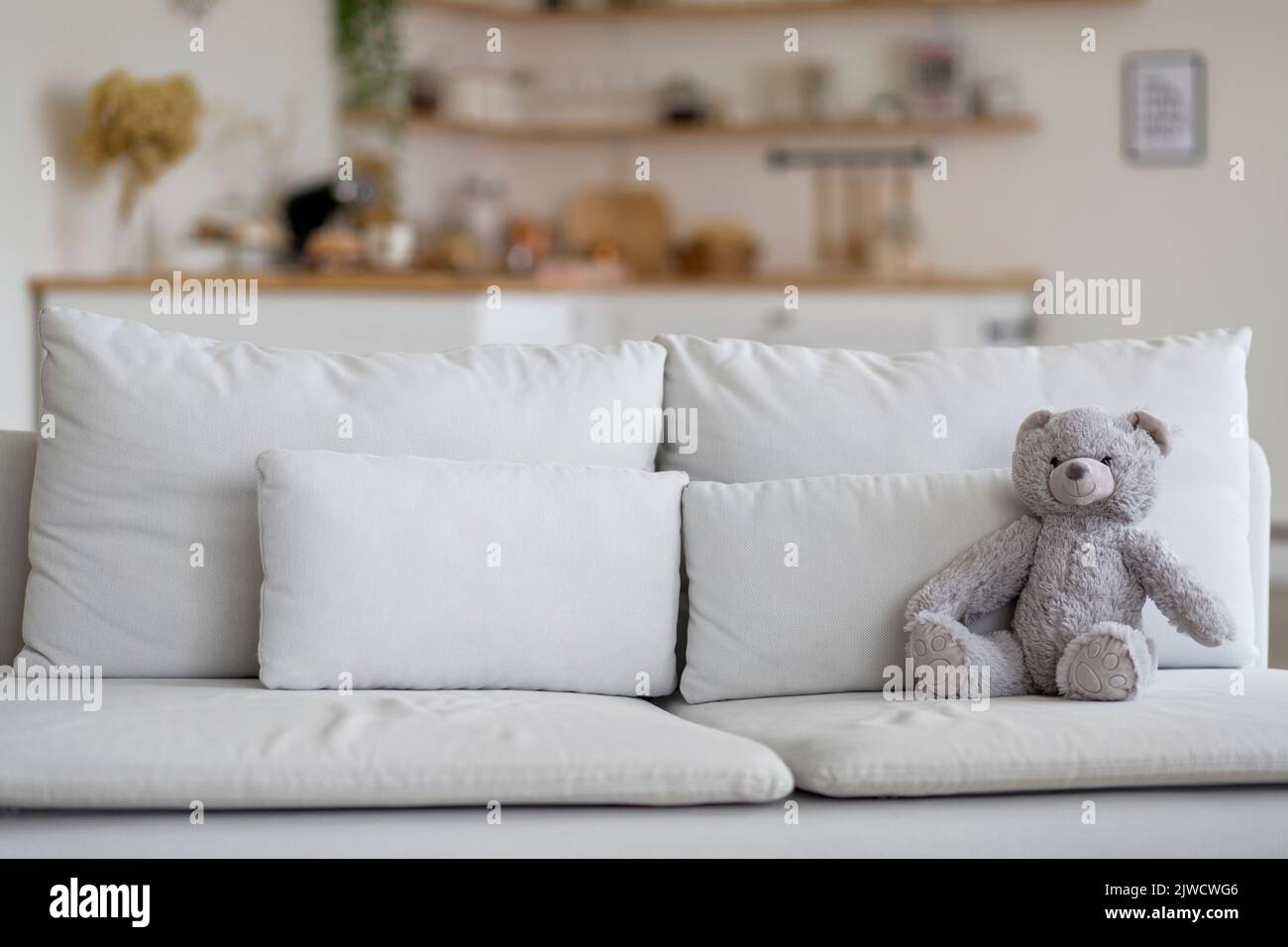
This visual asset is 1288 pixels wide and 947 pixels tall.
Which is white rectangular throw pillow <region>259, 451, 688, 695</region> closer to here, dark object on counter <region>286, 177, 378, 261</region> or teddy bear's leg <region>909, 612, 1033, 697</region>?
teddy bear's leg <region>909, 612, 1033, 697</region>

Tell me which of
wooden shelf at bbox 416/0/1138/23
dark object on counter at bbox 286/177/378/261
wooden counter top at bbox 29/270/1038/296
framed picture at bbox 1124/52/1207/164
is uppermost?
wooden shelf at bbox 416/0/1138/23

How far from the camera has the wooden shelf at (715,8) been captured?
18.9ft

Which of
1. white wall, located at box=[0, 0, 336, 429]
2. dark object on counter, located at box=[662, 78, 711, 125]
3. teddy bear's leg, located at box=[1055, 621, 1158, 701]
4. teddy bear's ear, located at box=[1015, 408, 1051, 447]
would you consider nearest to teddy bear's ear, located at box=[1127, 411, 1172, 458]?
teddy bear's ear, located at box=[1015, 408, 1051, 447]

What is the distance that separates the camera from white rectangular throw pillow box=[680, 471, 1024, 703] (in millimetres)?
1982

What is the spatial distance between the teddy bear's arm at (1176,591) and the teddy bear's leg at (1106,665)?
80mm

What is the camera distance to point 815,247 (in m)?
6.10

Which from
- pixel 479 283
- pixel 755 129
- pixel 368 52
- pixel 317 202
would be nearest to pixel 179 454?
pixel 479 283

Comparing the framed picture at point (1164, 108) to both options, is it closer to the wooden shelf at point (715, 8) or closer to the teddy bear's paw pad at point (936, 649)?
the wooden shelf at point (715, 8)

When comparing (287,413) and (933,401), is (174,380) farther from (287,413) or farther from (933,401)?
(933,401)

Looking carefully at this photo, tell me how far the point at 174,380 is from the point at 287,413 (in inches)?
6.2

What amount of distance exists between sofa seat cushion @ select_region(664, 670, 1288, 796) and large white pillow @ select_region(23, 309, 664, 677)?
1.98ft

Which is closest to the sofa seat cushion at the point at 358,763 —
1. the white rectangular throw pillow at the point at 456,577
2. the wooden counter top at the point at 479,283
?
the white rectangular throw pillow at the point at 456,577

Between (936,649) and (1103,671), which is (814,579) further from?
(1103,671)

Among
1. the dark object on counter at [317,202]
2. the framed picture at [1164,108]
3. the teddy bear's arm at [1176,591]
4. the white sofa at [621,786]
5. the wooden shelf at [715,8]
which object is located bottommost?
the white sofa at [621,786]
